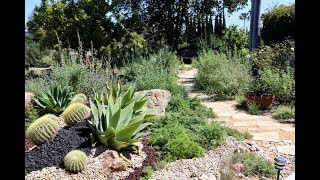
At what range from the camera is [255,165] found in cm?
343

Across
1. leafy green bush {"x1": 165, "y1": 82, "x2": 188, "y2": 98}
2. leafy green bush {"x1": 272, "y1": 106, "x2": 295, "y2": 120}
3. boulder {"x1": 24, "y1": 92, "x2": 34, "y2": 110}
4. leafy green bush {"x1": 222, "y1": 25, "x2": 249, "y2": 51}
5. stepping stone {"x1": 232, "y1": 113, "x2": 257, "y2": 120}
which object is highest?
leafy green bush {"x1": 222, "y1": 25, "x2": 249, "y2": 51}

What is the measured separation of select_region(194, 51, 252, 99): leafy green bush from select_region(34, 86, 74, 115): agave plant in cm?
388

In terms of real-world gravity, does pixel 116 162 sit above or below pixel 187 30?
below

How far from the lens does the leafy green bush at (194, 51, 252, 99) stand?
7816mm

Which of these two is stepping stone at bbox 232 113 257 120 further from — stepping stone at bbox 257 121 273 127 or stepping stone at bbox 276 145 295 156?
stepping stone at bbox 276 145 295 156

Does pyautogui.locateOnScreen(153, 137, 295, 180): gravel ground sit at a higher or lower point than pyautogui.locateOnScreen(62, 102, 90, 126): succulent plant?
lower

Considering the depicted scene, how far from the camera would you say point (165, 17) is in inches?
766

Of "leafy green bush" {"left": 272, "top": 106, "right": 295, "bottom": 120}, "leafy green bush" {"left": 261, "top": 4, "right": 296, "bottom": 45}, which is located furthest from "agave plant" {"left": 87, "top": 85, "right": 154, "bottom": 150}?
"leafy green bush" {"left": 261, "top": 4, "right": 296, "bottom": 45}

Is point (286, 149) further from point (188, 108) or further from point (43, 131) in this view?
point (43, 131)

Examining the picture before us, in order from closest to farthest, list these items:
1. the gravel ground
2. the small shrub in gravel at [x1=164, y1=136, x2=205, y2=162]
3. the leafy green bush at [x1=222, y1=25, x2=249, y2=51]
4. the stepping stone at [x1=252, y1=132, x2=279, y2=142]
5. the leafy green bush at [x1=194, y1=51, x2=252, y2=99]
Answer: the gravel ground → the small shrub in gravel at [x1=164, y1=136, x2=205, y2=162] → the stepping stone at [x1=252, y1=132, x2=279, y2=142] → the leafy green bush at [x1=194, y1=51, x2=252, y2=99] → the leafy green bush at [x1=222, y1=25, x2=249, y2=51]

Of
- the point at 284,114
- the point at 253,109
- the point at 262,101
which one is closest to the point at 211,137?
the point at 284,114
